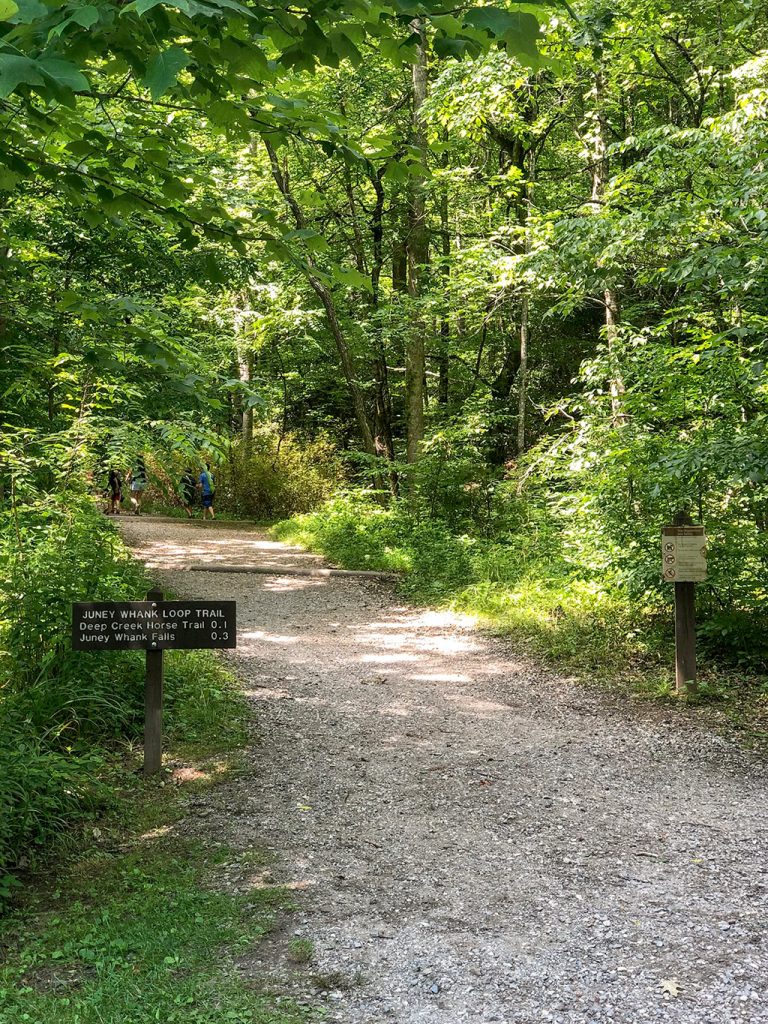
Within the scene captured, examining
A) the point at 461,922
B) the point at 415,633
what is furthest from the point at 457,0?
the point at 415,633

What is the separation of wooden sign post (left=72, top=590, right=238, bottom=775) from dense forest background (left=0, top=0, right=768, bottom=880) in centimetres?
56

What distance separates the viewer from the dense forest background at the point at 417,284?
11.8 feet

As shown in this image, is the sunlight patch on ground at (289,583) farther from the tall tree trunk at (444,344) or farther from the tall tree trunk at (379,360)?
the tall tree trunk at (444,344)

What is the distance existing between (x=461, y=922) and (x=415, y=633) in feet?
20.0

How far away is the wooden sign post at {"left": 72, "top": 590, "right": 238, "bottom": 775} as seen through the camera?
5.12 metres

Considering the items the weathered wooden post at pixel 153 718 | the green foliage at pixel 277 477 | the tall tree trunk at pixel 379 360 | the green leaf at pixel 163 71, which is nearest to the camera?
the green leaf at pixel 163 71

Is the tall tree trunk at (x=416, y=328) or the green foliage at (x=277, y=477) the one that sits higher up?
the tall tree trunk at (x=416, y=328)

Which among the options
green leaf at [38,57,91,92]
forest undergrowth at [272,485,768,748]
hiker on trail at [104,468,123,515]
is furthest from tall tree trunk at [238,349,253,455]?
green leaf at [38,57,91,92]

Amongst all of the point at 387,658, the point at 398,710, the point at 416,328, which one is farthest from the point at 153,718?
the point at 416,328

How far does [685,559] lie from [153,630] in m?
4.22

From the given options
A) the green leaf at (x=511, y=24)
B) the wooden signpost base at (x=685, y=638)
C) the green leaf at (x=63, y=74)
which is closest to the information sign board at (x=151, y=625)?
the green leaf at (x=63, y=74)

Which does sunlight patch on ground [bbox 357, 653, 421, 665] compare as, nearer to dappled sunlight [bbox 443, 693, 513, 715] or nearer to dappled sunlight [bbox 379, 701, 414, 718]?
dappled sunlight [bbox 443, 693, 513, 715]

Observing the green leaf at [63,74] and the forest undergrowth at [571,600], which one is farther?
the forest undergrowth at [571,600]

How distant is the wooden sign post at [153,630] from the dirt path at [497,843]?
0.67 m
